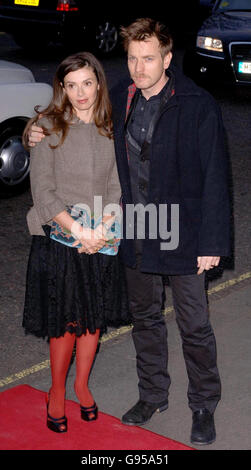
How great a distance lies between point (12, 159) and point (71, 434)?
4.22 meters

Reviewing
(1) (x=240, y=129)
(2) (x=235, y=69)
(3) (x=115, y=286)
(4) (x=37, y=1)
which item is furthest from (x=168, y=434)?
(4) (x=37, y=1)

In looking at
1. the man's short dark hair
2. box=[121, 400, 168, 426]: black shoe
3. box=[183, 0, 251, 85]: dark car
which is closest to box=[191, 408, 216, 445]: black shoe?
box=[121, 400, 168, 426]: black shoe

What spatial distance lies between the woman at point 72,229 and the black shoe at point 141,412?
318 mm

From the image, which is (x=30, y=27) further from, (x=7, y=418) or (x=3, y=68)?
(x=7, y=418)

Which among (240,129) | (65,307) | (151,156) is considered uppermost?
(151,156)

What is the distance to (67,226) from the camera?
3939mm

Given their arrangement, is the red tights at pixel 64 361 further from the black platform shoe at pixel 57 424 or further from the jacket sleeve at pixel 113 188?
the jacket sleeve at pixel 113 188

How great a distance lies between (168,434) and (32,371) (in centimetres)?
104

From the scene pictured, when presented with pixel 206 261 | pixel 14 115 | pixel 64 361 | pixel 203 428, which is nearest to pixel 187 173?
pixel 206 261

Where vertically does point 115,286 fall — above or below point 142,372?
above

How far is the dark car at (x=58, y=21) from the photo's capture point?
15.2 meters

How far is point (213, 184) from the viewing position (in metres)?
3.85

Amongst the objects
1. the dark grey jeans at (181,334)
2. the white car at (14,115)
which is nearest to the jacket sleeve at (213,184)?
the dark grey jeans at (181,334)

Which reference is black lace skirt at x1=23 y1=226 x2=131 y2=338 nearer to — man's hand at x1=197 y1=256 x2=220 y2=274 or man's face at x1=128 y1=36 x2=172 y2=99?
man's hand at x1=197 y1=256 x2=220 y2=274
